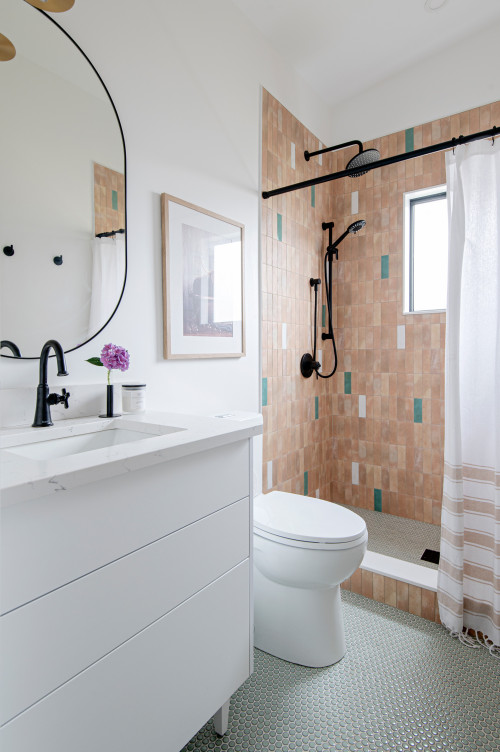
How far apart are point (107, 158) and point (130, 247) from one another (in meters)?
0.27

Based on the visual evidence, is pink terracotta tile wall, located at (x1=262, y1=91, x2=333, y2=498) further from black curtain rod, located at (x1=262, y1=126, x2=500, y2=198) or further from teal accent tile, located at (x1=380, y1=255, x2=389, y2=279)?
teal accent tile, located at (x1=380, y1=255, x2=389, y2=279)

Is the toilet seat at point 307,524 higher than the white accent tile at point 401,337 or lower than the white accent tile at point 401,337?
lower

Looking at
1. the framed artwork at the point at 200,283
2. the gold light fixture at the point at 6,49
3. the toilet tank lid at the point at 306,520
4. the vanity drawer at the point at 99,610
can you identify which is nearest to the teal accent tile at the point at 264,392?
the framed artwork at the point at 200,283

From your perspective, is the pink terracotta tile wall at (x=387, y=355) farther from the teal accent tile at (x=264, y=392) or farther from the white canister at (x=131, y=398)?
the white canister at (x=131, y=398)

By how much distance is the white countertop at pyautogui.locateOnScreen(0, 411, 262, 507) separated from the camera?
620 millimetres

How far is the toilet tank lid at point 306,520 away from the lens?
1348 millimetres

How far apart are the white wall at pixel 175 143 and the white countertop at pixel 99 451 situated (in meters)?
0.17

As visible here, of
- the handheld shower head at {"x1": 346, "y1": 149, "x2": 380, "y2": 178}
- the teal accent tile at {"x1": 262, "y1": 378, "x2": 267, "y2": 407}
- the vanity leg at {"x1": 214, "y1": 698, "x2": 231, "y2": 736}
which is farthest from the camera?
the teal accent tile at {"x1": 262, "y1": 378, "x2": 267, "y2": 407}

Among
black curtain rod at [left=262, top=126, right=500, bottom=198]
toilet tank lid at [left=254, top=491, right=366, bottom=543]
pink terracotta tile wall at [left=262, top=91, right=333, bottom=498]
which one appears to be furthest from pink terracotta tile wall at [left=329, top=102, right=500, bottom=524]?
toilet tank lid at [left=254, top=491, right=366, bottom=543]

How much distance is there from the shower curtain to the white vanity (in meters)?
0.94

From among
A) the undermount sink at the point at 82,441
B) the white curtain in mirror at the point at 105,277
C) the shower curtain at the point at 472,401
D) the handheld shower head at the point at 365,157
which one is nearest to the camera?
the undermount sink at the point at 82,441

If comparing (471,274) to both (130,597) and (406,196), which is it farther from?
(130,597)

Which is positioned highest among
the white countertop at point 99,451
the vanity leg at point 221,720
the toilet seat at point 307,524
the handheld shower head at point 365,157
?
the handheld shower head at point 365,157

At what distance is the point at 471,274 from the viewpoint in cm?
160
